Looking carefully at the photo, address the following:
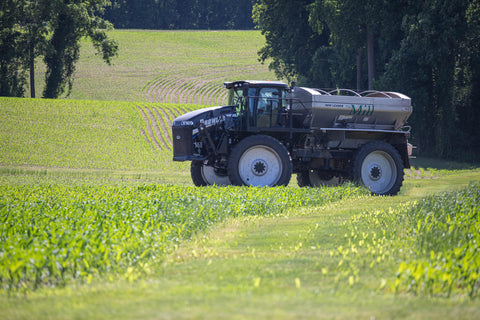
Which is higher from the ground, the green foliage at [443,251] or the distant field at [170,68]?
the distant field at [170,68]

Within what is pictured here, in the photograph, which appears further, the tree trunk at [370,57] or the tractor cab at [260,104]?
the tree trunk at [370,57]

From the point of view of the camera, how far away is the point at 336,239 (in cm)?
926

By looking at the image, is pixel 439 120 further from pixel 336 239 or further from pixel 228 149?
pixel 336 239

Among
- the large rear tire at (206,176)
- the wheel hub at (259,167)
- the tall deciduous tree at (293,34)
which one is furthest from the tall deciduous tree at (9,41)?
the wheel hub at (259,167)

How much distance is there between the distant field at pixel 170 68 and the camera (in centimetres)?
6275

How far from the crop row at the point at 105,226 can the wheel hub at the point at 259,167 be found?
1979 millimetres

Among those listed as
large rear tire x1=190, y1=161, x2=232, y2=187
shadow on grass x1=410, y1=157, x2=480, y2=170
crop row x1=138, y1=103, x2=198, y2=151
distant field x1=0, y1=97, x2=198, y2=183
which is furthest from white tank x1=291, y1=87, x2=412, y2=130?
crop row x1=138, y1=103, x2=198, y2=151

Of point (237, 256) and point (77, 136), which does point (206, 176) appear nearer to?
point (237, 256)

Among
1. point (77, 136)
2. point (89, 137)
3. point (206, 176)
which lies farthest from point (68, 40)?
point (206, 176)

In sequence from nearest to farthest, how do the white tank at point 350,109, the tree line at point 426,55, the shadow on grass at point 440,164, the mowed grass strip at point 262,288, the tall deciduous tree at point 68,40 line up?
1. the mowed grass strip at point 262,288
2. the white tank at point 350,109
3. the tree line at point 426,55
4. the shadow on grass at point 440,164
5. the tall deciduous tree at point 68,40

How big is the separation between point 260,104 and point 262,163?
72.6 inches

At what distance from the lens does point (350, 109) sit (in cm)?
1797

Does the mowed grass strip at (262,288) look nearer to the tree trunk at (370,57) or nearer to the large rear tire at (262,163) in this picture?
the large rear tire at (262,163)

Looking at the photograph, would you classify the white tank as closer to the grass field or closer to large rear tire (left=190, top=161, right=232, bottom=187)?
the grass field
